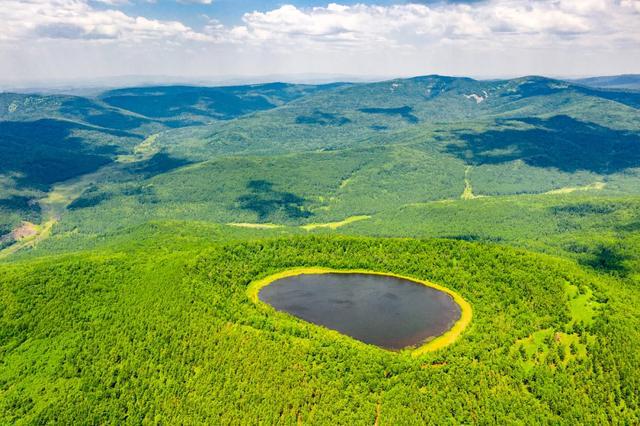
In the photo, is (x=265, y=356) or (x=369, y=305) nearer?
(x=265, y=356)

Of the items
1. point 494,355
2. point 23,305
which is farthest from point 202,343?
point 494,355

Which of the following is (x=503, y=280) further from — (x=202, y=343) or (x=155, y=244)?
(x=155, y=244)

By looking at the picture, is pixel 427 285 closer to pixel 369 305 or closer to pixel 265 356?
pixel 369 305

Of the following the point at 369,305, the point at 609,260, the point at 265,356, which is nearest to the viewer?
the point at 265,356

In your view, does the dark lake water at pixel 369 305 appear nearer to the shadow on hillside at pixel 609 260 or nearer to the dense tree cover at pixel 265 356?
the dense tree cover at pixel 265 356

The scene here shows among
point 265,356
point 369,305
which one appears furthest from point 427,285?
point 265,356

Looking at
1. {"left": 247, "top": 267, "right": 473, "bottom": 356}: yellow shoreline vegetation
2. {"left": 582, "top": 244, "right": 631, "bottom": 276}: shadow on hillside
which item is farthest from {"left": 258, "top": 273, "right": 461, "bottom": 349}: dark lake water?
{"left": 582, "top": 244, "right": 631, "bottom": 276}: shadow on hillside

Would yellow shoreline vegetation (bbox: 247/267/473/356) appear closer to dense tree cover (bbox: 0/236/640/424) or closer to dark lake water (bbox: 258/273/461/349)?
dark lake water (bbox: 258/273/461/349)
